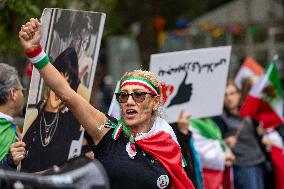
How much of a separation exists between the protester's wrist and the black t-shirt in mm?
521

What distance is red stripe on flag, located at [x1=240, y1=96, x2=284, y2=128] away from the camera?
27.6 ft

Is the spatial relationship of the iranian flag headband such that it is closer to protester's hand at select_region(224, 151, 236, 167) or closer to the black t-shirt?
the black t-shirt

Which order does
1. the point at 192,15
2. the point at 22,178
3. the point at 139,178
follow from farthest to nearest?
the point at 192,15 < the point at 139,178 < the point at 22,178

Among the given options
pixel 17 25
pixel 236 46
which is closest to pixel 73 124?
pixel 17 25

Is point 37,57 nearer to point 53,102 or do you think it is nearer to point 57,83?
point 57,83

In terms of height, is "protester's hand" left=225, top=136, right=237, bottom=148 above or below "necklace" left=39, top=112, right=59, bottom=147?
below

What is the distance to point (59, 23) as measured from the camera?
4.67 meters

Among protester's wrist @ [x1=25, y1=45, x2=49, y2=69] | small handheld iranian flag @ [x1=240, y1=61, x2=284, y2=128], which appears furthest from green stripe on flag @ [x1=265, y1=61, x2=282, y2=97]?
protester's wrist @ [x1=25, y1=45, x2=49, y2=69]

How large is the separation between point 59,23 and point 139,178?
1.15m

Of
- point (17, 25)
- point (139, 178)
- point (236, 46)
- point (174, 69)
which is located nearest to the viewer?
point (139, 178)

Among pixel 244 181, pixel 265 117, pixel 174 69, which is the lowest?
Result: pixel 244 181

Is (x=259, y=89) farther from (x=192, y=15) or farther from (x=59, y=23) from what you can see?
(x=192, y=15)

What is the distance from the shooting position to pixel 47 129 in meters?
4.91

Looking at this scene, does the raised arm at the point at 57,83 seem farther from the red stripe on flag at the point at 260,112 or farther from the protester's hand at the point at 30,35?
the red stripe on flag at the point at 260,112
